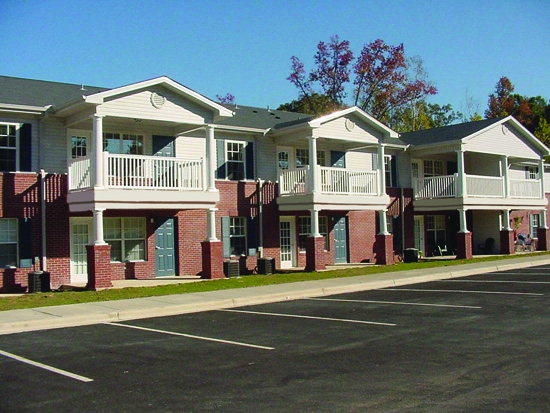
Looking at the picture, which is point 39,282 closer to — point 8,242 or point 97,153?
point 8,242

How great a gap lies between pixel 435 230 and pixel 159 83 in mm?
18137

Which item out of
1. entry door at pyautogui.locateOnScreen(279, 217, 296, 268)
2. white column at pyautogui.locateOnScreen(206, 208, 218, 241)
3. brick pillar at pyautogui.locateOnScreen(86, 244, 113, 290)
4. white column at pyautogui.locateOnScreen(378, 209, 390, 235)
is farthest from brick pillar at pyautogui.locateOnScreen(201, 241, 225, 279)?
white column at pyautogui.locateOnScreen(378, 209, 390, 235)

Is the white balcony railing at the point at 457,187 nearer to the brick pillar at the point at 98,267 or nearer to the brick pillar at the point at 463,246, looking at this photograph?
the brick pillar at the point at 463,246

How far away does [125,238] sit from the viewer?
23.0 m

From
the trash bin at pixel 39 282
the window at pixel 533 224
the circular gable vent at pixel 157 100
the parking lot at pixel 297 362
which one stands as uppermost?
the circular gable vent at pixel 157 100

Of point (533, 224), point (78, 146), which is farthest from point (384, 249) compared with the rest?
point (533, 224)

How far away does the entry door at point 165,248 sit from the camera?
23.7 m

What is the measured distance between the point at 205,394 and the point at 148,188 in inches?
561

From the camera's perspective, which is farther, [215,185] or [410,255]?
[410,255]

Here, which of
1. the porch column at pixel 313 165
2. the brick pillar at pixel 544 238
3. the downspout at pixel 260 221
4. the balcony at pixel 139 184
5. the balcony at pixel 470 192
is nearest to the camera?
the balcony at pixel 139 184

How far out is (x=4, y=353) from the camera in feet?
33.2

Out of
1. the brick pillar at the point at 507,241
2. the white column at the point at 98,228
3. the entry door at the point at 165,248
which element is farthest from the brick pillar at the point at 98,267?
the brick pillar at the point at 507,241

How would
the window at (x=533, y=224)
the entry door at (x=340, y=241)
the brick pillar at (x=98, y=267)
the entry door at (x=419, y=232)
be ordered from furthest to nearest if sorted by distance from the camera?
the window at (x=533, y=224)
the entry door at (x=419, y=232)
the entry door at (x=340, y=241)
the brick pillar at (x=98, y=267)

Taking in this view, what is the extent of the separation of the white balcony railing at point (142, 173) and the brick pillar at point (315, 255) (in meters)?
5.22
